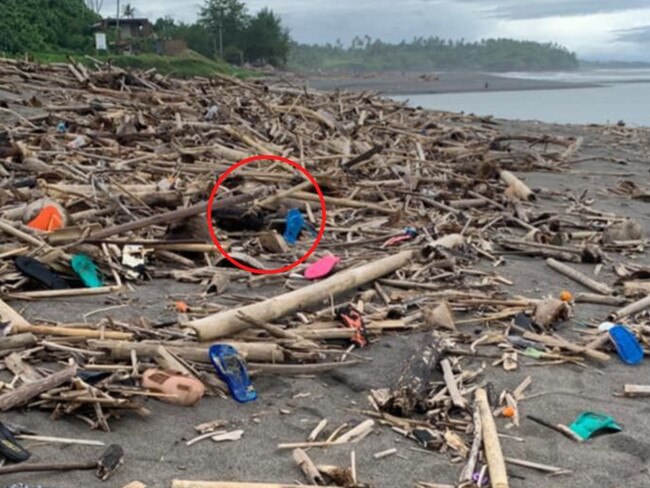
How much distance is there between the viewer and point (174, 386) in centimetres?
363

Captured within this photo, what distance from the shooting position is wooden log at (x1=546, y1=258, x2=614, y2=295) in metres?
5.79

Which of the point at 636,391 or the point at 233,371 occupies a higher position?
the point at 233,371

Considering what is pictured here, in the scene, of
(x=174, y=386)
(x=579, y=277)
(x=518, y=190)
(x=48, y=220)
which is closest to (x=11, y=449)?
(x=174, y=386)

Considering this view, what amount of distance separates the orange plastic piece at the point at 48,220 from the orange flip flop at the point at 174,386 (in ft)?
8.47

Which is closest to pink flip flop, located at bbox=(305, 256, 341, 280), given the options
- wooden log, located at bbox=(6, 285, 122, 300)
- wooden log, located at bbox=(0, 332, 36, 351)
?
wooden log, located at bbox=(6, 285, 122, 300)

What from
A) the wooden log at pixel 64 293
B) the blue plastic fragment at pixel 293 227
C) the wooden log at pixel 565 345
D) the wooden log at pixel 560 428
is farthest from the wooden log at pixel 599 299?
the wooden log at pixel 64 293

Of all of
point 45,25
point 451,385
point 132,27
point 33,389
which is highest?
point 132,27

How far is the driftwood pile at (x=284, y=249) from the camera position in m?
3.80

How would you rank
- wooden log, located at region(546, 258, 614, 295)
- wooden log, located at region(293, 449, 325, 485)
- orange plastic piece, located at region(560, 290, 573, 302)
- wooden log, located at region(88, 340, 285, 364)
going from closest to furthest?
wooden log, located at region(293, 449, 325, 485) < wooden log, located at region(88, 340, 285, 364) < orange plastic piece, located at region(560, 290, 573, 302) < wooden log, located at region(546, 258, 614, 295)

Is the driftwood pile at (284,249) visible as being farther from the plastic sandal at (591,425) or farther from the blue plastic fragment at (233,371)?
the plastic sandal at (591,425)

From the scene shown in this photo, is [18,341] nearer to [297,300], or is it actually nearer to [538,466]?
[297,300]

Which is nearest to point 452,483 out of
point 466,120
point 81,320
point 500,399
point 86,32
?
point 500,399

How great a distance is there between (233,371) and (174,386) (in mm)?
340

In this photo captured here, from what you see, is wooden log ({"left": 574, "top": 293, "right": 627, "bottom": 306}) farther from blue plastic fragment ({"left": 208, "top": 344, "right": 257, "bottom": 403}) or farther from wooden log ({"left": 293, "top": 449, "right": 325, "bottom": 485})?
wooden log ({"left": 293, "top": 449, "right": 325, "bottom": 485})
